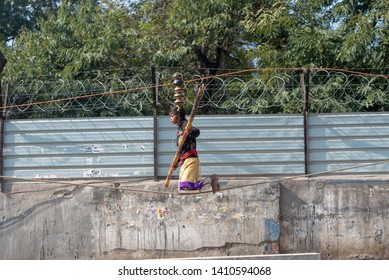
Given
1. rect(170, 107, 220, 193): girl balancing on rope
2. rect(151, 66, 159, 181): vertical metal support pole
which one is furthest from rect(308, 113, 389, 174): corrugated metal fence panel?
rect(170, 107, 220, 193): girl balancing on rope

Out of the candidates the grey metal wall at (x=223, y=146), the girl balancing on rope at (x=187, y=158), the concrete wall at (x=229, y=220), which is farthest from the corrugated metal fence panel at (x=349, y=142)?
the girl balancing on rope at (x=187, y=158)

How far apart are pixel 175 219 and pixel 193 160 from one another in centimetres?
223

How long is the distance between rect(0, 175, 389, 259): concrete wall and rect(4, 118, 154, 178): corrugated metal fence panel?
0.29m

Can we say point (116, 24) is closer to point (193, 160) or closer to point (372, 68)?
point (372, 68)

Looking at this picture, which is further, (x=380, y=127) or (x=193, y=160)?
(x=380, y=127)

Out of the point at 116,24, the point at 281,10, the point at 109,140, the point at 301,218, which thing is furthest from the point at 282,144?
the point at 116,24

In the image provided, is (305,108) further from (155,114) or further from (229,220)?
(155,114)

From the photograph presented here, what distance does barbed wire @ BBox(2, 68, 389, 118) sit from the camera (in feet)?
35.6

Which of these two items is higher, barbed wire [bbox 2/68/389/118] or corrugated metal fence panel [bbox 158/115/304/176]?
barbed wire [bbox 2/68/389/118]

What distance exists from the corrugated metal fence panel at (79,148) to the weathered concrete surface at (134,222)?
0.25m

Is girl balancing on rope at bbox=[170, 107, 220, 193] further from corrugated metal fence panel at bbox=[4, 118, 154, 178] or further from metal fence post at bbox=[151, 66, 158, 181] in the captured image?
corrugated metal fence panel at bbox=[4, 118, 154, 178]

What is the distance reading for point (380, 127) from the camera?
10.3 metres

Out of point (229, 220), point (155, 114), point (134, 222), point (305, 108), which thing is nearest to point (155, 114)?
point (155, 114)

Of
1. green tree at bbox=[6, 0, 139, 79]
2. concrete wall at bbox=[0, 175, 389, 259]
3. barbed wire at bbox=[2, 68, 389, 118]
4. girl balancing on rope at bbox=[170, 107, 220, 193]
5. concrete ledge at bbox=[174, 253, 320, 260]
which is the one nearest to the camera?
girl balancing on rope at bbox=[170, 107, 220, 193]
